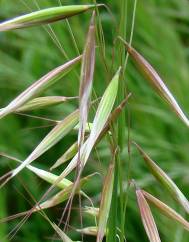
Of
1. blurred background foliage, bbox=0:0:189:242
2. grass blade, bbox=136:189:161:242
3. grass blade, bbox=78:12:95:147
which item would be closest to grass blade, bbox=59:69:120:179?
grass blade, bbox=78:12:95:147

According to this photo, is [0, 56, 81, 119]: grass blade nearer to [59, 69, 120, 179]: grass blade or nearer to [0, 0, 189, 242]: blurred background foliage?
[59, 69, 120, 179]: grass blade

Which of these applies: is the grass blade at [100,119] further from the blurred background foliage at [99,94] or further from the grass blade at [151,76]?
the blurred background foliage at [99,94]

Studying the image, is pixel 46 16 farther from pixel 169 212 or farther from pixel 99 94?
pixel 99 94

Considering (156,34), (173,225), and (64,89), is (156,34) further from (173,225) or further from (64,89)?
(173,225)

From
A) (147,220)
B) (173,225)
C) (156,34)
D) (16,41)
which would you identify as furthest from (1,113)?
(16,41)

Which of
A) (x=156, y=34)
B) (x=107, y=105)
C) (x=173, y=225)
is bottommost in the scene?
(x=173, y=225)

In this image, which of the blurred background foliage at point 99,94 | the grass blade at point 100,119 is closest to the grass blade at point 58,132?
the grass blade at point 100,119
